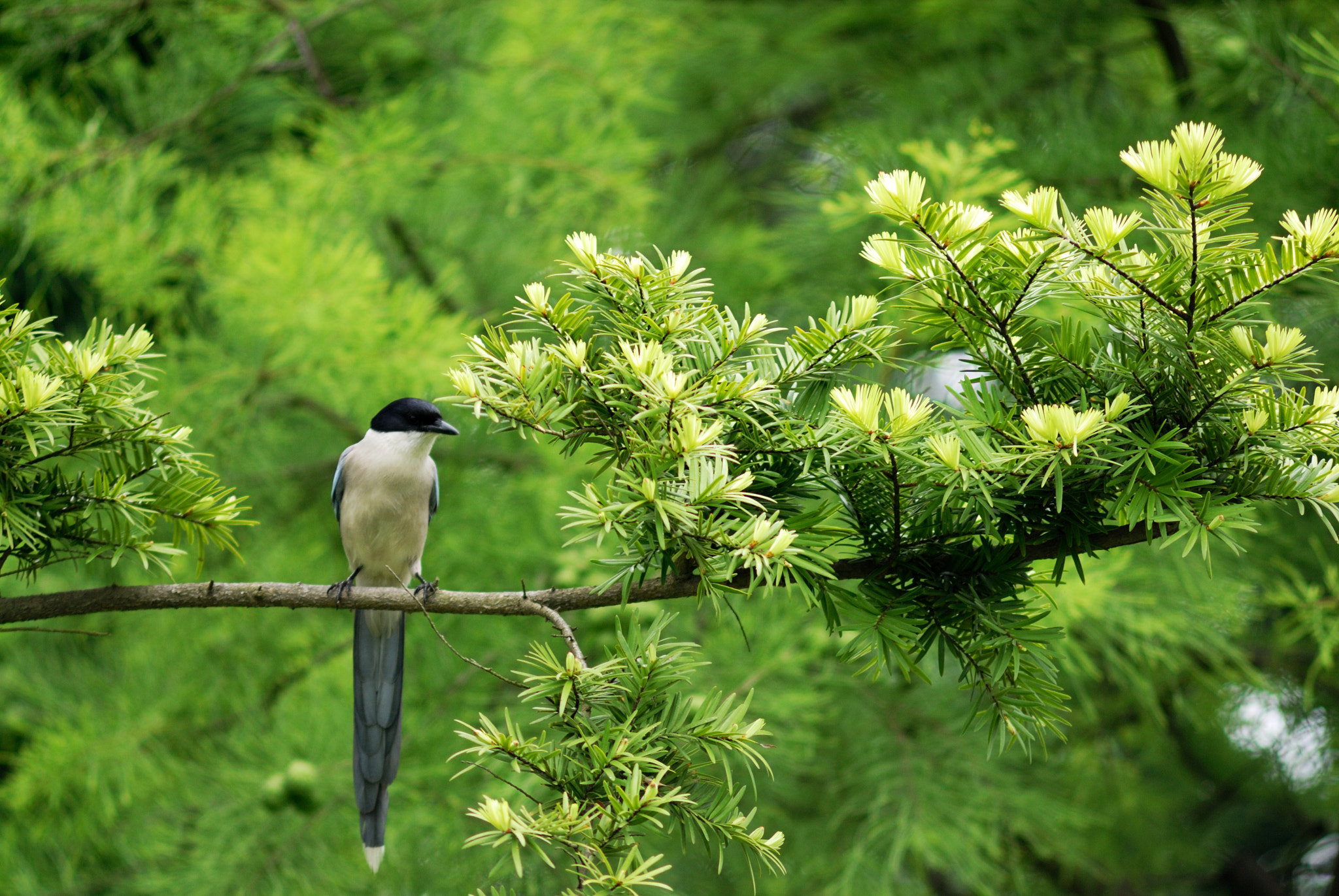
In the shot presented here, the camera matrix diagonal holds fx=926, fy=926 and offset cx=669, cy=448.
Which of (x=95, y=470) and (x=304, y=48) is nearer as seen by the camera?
(x=95, y=470)

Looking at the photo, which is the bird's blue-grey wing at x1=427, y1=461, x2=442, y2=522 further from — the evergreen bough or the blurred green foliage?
the evergreen bough

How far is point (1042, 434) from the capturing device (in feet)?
2.85

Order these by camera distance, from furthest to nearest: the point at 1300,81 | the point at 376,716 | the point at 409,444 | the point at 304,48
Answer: the point at 304,48 → the point at 409,444 → the point at 1300,81 → the point at 376,716

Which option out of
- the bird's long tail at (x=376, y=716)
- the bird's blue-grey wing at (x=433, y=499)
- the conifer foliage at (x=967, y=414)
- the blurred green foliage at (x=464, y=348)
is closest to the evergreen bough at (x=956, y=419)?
the conifer foliage at (x=967, y=414)

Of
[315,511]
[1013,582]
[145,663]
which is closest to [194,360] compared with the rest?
[315,511]

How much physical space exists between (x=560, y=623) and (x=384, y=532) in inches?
63.0

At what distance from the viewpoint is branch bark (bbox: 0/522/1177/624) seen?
1008mm

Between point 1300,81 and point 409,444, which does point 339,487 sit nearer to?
point 409,444

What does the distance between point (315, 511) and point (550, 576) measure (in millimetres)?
1397

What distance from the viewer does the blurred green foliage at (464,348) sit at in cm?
254

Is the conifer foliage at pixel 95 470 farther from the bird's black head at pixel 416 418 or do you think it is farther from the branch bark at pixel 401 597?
the bird's black head at pixel 416 418

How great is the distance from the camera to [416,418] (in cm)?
230

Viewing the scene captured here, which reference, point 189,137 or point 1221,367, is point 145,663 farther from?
point 1221,367

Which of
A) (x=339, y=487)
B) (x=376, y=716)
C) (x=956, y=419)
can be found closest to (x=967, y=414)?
(x=956, y=419)
